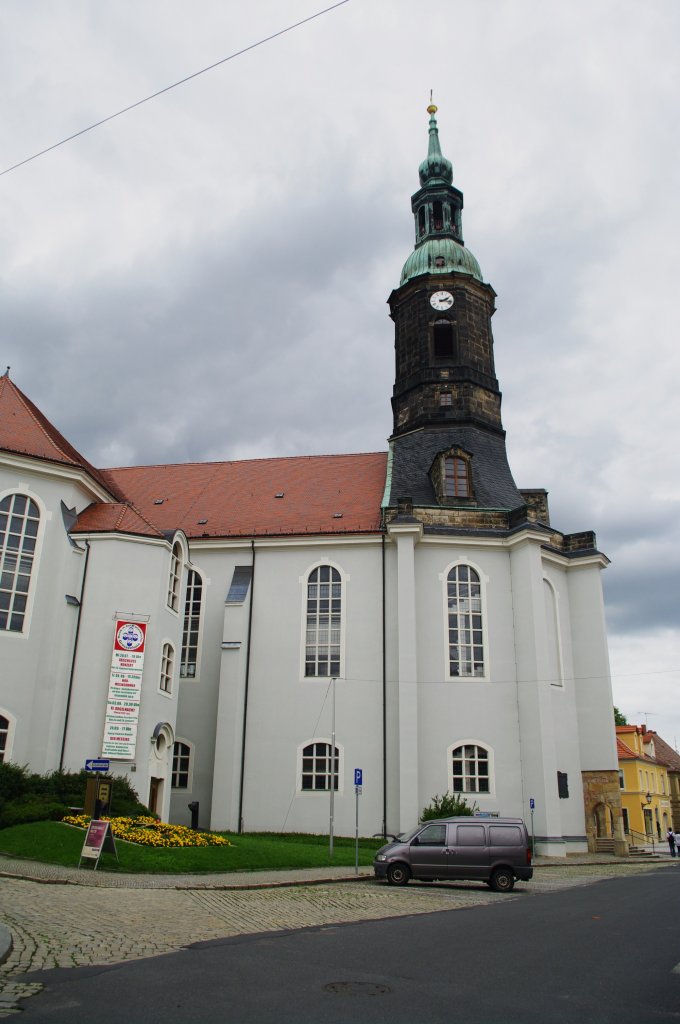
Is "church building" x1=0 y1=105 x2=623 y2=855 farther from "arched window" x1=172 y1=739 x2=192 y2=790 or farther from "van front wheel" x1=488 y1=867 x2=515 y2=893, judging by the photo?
"van front wheel" x1=488 y1=867 x2=515 y2=893

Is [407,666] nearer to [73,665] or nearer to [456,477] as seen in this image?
[456,477]

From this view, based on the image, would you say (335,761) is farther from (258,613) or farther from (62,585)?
(62,585)

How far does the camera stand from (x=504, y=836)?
17453 millimetres

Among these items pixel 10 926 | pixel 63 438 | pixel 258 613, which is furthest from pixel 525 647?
pixel 10 926

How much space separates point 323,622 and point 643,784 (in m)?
36.1

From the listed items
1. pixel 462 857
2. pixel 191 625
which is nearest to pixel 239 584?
pixel 191 625

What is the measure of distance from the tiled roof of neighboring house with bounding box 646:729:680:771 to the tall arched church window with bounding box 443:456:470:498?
137 ft

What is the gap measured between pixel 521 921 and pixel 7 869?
9.24m

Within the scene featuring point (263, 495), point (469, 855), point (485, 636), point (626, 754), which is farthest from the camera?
point (626, 754)

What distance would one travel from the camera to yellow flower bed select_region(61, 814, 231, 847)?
17.9 meters

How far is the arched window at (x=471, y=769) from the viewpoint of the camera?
27.1 metres

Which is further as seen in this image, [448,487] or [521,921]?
[448,487]

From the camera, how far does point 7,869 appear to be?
1476cm

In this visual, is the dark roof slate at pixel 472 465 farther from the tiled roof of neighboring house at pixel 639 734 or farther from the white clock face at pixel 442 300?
the tiled roof of neighboring house at pixel 639 734
